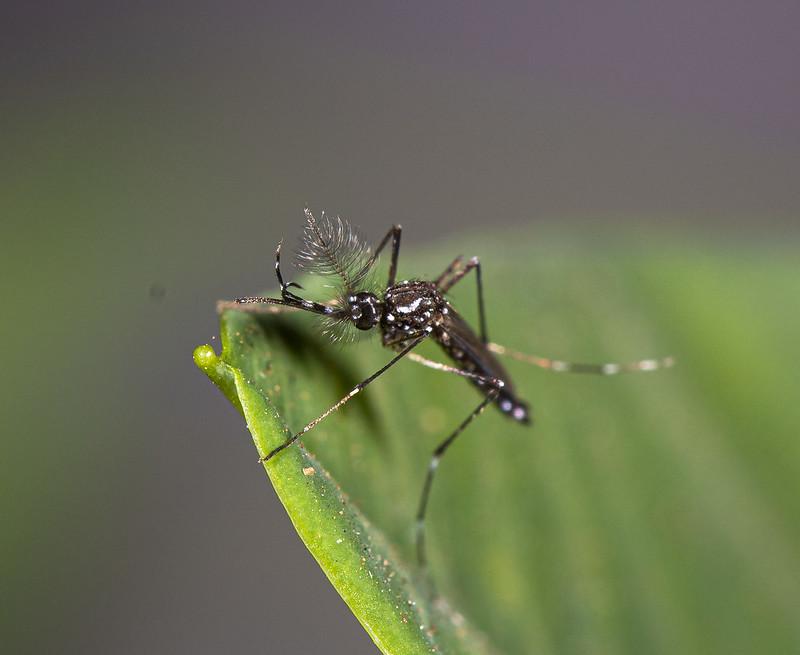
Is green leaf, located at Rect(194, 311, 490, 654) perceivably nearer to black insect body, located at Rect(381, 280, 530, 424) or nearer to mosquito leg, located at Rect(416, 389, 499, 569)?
mosquito leg, located at Rect(416, 389, 499, 569)

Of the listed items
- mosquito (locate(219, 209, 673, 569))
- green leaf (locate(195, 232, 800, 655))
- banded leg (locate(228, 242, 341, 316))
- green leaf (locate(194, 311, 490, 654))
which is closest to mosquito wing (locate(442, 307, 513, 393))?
mosquito (locate(219, 209, 673, 569))

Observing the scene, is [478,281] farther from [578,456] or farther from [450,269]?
[578,456]

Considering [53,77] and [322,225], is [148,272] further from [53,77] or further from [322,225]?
[322,225]

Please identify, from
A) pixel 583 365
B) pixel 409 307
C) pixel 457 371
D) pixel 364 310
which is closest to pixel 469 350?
pixel 457 371

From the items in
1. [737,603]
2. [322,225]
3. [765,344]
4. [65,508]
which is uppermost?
[322,225]

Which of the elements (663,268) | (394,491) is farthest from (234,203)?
(394,491)

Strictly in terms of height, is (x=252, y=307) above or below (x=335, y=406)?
above

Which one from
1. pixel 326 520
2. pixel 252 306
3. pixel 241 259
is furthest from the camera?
pixel 241 259
